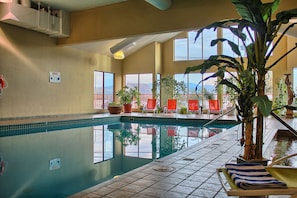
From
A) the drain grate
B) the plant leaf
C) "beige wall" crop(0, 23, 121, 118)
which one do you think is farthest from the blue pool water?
the plant leaf

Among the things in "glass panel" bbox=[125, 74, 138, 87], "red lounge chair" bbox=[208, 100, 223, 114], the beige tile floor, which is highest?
"glass panel" bbox=[125, 74, 138, 87]

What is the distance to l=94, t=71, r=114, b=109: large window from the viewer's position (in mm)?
14074

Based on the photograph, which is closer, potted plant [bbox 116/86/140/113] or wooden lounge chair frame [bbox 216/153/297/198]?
wooden lounge chair frame [bbox 216/153/297/198]

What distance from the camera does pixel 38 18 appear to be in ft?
30.6

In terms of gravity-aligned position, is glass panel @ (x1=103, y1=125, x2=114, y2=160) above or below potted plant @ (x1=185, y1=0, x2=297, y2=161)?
below

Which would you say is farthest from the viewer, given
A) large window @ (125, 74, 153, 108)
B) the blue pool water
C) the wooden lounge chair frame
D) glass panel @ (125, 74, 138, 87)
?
glass panel @ (125, 74, 138, 87)

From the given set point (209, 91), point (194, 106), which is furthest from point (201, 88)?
point (194, 106)

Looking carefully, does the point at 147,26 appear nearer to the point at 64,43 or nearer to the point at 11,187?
the point at 64,43

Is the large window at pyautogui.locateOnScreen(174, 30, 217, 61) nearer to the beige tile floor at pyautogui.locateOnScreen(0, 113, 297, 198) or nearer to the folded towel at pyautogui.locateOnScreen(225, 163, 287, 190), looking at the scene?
→ the beige tile floor at pyautogui.locateOnScreen(0, 113, 297, 198)

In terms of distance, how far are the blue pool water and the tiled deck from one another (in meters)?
0.80

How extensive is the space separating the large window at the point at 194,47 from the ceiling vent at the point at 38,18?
6.68m

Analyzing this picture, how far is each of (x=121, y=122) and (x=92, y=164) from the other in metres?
6.97

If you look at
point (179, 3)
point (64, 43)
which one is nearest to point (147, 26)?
point (179, 3)

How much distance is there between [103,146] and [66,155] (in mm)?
1228
